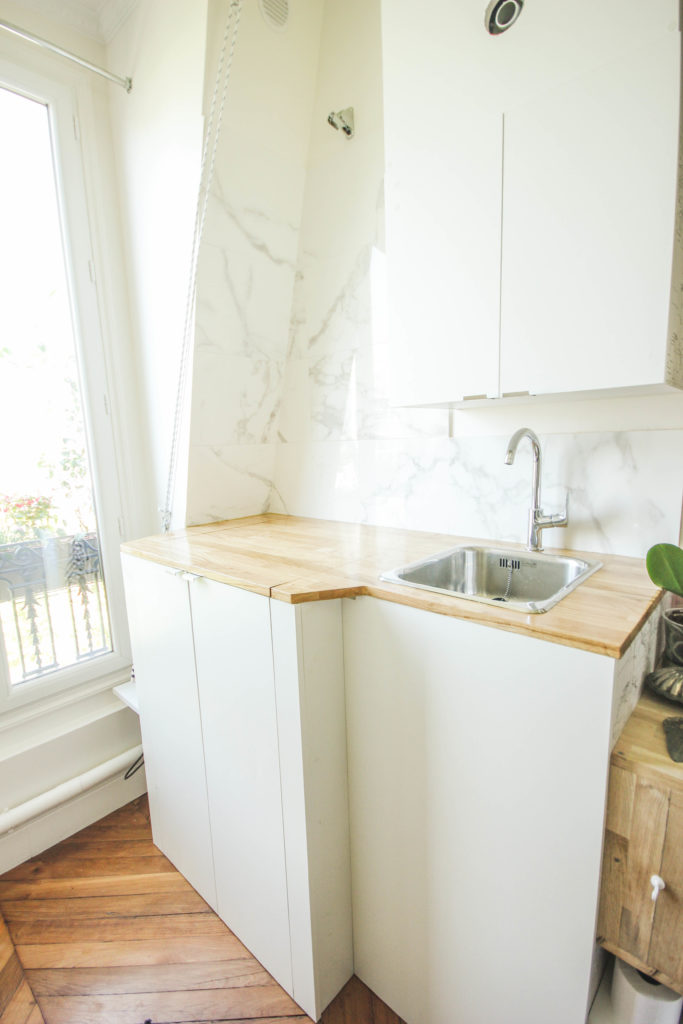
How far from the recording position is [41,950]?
4.61ft

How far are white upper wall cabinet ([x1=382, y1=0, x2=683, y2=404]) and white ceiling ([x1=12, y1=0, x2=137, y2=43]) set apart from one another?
1.11 meters

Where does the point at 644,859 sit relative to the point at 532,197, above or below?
below

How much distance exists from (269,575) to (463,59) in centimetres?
123

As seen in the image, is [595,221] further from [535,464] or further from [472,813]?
[472,813]

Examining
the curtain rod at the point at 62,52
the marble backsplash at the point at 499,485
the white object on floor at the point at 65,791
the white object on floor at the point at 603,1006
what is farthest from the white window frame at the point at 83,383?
the white object on floor at the point at 603,1006

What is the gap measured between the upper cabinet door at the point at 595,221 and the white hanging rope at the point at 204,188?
90 centimetres

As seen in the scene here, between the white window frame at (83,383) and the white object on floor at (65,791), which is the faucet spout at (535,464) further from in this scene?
the white object on floor at (65,791)

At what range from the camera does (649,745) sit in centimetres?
85

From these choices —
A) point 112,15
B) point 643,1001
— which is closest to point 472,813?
point 643,1001

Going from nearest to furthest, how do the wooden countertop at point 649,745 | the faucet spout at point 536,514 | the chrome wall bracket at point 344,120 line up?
the wooden countertop at point 649,745 → the faucet spout at point 536,514 → the chrome wall bracket at point 344,120

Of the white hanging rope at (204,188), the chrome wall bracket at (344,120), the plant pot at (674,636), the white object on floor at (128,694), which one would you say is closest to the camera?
the plant pot at (674,636)

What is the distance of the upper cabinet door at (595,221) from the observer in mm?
879

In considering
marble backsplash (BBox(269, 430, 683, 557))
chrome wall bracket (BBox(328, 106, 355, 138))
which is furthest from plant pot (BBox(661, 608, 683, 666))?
chrome wall bracket (BBox(328, 106, 355, 138))

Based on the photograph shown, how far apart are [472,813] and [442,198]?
1344 mm
